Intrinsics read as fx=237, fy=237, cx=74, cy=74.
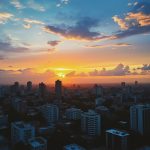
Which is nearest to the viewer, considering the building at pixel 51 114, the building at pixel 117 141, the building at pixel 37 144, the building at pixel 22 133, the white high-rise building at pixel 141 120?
the building at pixel 37 144

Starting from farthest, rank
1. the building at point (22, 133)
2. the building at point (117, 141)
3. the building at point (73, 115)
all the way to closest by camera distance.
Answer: the building at point (73, 115), the building at point (22, 133), the building at point (117, 141)

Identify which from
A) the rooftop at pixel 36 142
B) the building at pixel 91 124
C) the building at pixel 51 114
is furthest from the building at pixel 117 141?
the building at pixel 51 114

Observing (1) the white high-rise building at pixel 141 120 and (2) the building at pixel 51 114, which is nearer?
(1) the white high-rise building at pixel 141 120

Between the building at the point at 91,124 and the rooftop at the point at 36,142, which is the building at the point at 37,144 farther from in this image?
the building at the point at 91,124

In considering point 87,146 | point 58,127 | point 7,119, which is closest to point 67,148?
point 87,146

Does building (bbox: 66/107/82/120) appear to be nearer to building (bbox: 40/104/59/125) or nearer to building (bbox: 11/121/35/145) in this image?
building (bbox: 40/104/59/125)

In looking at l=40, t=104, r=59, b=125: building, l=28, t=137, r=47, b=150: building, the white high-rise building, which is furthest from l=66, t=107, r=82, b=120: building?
l=28, t=137, r=47, b=150: building

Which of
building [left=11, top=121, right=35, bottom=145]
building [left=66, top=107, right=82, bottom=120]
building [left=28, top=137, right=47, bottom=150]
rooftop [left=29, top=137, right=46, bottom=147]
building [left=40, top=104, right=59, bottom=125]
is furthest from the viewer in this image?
building [left=66, top=107, right=82, bottom=120]

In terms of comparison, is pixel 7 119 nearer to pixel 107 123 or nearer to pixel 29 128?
pixel 29 128

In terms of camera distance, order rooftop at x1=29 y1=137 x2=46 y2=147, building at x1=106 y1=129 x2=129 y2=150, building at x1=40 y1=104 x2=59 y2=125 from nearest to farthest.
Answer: rooftop at x1=29 y1=137 x2=46 y2=147, building at x1=106 y1=129 x2=129 y2=150, building at x1=40 y1=104 x2=59 y2=125

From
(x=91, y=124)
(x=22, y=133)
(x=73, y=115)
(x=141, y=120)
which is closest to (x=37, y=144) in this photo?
(x=22, y=133)

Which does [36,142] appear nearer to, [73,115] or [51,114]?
[51,114]
